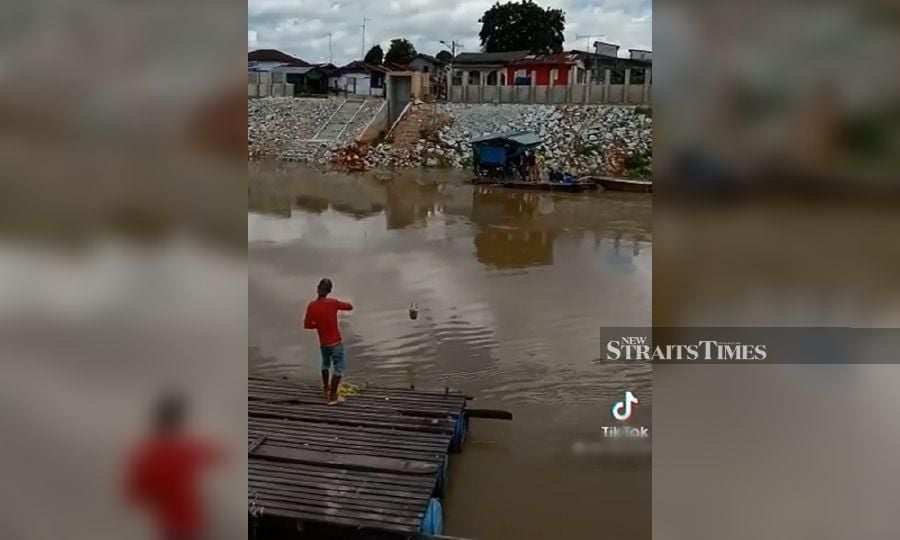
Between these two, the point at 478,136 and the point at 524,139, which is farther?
the point at 478,136

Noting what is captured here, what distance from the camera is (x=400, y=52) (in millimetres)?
13656

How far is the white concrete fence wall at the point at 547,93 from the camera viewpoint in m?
10.1

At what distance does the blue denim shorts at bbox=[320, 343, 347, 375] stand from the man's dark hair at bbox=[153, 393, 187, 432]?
5.23 ft

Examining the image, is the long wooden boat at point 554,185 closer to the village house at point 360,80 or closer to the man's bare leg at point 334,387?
the village house at point 360,80

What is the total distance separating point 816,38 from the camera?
3.63ft

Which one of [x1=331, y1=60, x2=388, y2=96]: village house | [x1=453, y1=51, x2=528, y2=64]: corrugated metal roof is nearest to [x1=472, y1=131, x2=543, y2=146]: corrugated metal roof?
[x1=453, y1=51, x2=528, y2=64]: corrugated metal roof

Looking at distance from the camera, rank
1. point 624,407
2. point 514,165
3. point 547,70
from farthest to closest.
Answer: point 547,70, point 514,165, point 624,407

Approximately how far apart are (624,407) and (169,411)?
1.66 m

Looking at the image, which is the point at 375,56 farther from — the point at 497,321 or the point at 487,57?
the point at 497,321

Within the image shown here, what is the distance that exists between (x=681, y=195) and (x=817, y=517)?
0.71 meters

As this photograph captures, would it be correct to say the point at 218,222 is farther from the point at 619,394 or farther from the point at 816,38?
the point at 619,394

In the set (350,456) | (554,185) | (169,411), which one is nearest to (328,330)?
(350,456)

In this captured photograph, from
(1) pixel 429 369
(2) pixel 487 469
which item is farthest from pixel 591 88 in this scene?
(2) pixel 487 469

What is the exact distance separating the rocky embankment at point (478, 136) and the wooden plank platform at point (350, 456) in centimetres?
732
